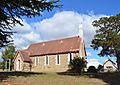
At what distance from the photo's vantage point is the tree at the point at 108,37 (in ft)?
171

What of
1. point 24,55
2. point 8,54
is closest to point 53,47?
point 24,55

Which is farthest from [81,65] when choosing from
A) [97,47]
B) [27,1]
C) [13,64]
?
[13,64]

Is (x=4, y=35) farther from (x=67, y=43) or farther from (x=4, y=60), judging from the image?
(x=4, y=60)

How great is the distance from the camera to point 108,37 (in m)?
53.8

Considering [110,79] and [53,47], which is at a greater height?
[53,47]

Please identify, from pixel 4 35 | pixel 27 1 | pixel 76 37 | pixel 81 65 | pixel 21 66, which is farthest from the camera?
pixel 21 66

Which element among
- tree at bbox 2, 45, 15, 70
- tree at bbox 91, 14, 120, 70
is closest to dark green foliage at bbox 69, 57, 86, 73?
tree at bbox 91, 14, 120, 70

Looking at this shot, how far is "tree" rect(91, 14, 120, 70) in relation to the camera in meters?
52.1

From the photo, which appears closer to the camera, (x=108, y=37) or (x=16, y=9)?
(x=16, y=9)

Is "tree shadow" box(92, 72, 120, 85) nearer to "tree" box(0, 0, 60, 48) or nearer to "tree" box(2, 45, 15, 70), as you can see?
"tree" box(0, 0, 60, 48)

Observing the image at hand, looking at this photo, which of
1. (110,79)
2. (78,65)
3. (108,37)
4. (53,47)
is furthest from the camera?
(53,47)

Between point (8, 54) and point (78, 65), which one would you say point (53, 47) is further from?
point (78, 65)

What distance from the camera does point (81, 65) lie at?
148 feet

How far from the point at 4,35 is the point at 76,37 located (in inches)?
1405
